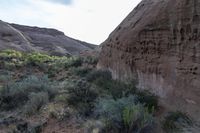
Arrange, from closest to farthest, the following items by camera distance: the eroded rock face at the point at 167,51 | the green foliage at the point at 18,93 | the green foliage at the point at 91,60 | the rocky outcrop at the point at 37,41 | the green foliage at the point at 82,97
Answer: the eroded rock face at the point at 167,51
the green foliage at the point at 82,97
the green foliage at the point at 18,93
the green foliage at the point at 91,60
the rocky outcrop at the point at 37,41

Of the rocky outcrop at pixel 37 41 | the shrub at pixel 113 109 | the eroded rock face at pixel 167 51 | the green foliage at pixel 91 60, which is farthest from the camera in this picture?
the rocky outcrop at pixel 37 41

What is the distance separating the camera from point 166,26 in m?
10.2

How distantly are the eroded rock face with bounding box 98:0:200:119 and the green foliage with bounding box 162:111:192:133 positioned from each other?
0.29m

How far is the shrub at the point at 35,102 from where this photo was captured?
36.0 ft

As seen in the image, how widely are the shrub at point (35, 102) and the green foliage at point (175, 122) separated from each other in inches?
184

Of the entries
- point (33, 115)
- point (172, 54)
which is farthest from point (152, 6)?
point (33, 115)

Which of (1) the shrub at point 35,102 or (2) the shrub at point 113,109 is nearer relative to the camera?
(2) the shrub at point 113,109

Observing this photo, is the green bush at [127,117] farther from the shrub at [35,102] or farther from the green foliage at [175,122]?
the shrub at [35,102]

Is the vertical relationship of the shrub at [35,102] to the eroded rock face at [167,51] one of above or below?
below

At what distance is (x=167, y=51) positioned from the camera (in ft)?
33.1

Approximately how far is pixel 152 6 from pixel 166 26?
2036 millimetres

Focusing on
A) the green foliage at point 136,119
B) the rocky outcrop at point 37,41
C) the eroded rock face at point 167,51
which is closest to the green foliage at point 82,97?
the eroded rock face at point 167,51

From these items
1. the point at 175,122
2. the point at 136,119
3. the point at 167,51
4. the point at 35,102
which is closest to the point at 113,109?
the point at 136,119

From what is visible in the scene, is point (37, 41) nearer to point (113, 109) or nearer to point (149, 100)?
point (149, 100)
